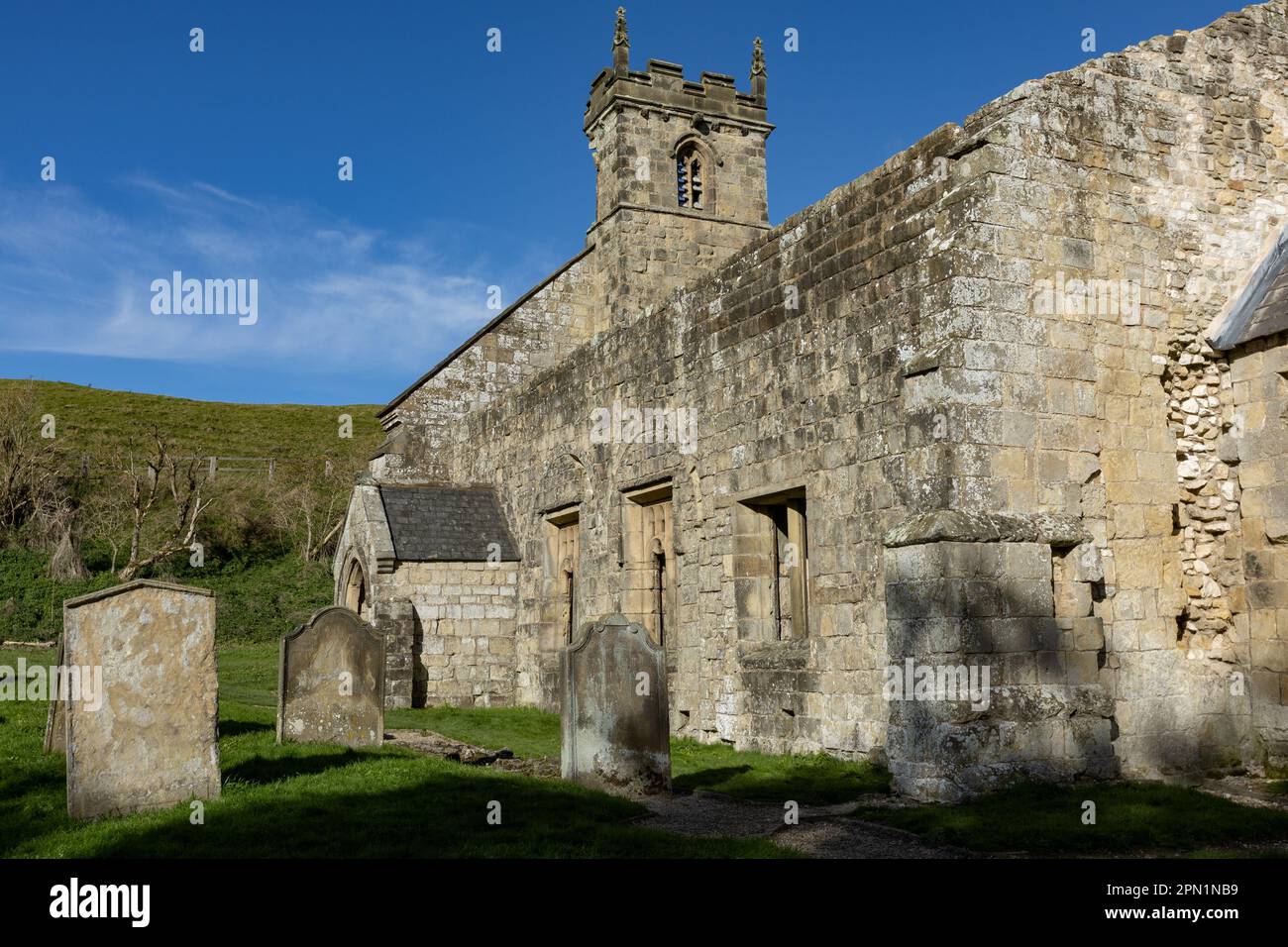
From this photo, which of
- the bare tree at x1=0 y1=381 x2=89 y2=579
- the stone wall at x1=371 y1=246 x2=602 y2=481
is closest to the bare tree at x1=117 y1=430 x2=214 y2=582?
the bare tree at x1=0 y1=381 x2=89 y2=579

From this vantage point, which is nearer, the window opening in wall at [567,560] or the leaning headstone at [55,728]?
the leaning headstone at [55,728]

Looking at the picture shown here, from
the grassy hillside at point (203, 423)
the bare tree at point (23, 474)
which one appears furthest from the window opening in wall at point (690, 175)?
the grassy hillside at point (203, 423)

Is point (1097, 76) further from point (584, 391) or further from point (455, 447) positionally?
point (455, 447)

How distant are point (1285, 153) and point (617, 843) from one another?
9.34m

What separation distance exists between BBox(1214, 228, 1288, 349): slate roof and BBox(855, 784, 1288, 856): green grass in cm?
402

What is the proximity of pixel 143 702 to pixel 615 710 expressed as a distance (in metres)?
3.65

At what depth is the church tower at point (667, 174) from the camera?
984 inches

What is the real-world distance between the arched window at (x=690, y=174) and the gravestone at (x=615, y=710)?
18589 mm

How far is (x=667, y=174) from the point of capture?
25844 millimetres

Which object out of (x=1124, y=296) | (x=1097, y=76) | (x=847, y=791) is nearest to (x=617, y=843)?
(x=847, y=791)

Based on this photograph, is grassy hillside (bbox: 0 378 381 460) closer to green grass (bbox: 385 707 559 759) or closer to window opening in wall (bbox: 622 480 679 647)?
green grass (bbox: 385 707 559 759)

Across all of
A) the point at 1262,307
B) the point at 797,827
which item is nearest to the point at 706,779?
the point at 797,827

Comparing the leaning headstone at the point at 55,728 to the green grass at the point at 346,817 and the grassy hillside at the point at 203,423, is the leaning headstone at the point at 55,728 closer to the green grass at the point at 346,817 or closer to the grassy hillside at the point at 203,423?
the green grass at the point at 346,817
